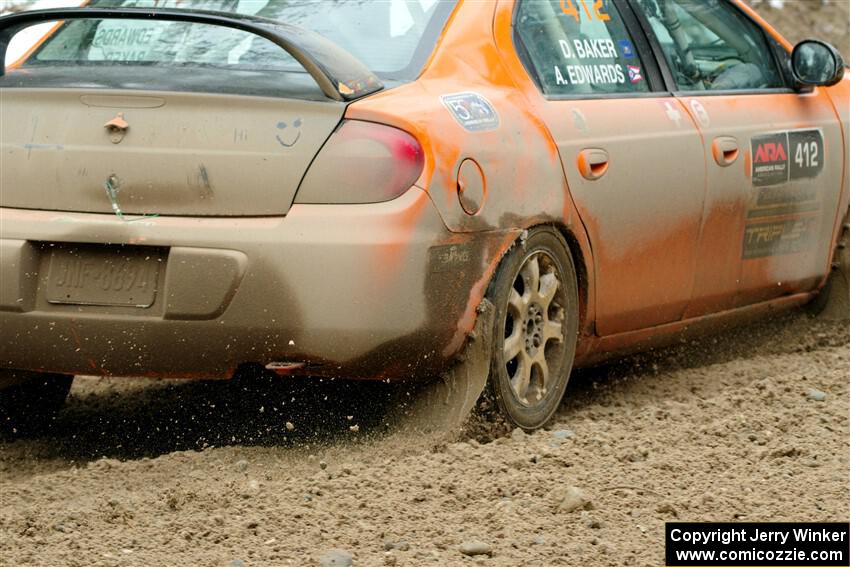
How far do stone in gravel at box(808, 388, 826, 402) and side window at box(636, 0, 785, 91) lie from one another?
3.95 ft

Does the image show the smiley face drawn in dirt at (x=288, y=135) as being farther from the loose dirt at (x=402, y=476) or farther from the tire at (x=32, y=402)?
the tire at (x=32, y=402)

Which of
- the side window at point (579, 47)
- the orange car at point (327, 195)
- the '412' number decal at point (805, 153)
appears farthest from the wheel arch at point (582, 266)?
the '412' number decal at point (805, 153)

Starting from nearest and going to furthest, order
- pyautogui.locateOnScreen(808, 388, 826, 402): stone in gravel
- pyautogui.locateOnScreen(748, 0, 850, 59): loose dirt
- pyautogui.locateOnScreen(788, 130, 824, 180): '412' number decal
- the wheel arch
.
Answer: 1. the wheel arch
2. pyautogui.locateOnScreen(808, 388, 826, 402): stone in gravel
3. pyautogui.locateOnScreen(788, 130, 824, 180): '412' number decal
4. pyautogui.locateOnScreen(748, 0, 850, 59): loose dirt

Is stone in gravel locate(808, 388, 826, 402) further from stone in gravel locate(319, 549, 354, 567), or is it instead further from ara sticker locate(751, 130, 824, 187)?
stone in gravel locate(319, 549, 354, 567)

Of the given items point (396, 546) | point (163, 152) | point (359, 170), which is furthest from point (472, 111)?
point (396, 546)

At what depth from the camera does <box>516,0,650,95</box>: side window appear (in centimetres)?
527

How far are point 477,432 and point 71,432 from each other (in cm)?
159

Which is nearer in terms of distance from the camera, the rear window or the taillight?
the taillight

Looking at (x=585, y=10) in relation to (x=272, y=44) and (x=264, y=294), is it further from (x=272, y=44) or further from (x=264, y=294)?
(x=264, y=294)

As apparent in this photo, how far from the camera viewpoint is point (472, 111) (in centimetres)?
471

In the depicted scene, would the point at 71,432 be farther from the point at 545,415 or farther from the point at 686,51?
the point at 686,51

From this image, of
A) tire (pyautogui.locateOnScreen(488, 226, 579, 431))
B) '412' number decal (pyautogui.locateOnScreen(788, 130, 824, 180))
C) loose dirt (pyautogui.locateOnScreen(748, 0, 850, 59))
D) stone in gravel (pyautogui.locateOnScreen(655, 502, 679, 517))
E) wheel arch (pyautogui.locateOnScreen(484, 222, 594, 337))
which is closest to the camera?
stone in gravel (pyautogui.locateOnScreen(655, 502, 679, 517))

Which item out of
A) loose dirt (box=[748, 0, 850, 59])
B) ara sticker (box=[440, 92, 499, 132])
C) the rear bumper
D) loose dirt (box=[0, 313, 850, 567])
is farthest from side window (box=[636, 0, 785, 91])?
loose dirt (box=[748, 0, 850, 59])

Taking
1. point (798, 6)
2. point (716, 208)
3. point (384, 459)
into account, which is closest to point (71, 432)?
point (384, 459)
